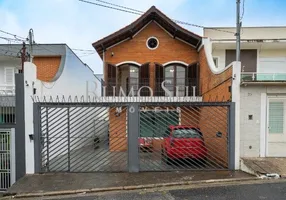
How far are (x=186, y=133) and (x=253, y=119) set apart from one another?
2.58 m

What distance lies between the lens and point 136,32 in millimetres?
14484

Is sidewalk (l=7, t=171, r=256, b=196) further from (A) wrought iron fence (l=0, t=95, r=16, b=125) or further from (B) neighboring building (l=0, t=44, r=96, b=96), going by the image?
(B) neighboring building (l=0, t=44, r=96, b=96)

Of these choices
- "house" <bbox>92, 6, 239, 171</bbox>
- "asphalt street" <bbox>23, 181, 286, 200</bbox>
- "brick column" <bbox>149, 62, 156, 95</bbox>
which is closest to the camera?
"asphalt street" <bbox>23, 181, 286, 200</bbox>

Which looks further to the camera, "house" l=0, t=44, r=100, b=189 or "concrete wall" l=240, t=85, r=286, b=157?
"concrete wall" l=240, t=85, r=286, b=157

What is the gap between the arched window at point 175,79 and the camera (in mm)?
13914

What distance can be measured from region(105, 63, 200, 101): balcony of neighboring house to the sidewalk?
6.24 metres

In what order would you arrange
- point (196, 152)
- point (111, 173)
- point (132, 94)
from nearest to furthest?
1. point (111, 173)
2. point (196, 152)
3. point (132, 94)

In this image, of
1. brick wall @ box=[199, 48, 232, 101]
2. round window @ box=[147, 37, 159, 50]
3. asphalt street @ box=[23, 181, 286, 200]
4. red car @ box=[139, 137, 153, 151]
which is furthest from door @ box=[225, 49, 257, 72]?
asphalt street @ box=[23, 181, 286, 200]

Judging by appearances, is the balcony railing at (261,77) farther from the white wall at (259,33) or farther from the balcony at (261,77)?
the white wall at (259,33)

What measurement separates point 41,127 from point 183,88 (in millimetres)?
8117

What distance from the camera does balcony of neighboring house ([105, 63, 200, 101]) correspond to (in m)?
13.9

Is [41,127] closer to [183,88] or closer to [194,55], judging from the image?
[183,88]

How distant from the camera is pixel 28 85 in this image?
27.8ft

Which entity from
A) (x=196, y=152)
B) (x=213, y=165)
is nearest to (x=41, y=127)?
(x=196, y=152)
